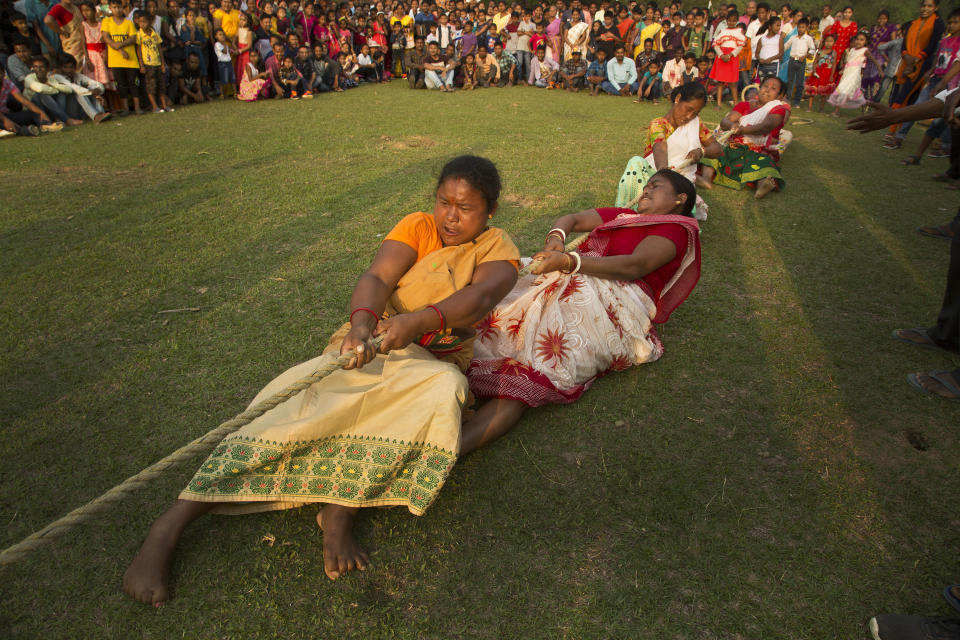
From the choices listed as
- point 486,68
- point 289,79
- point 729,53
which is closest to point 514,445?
point 289,79

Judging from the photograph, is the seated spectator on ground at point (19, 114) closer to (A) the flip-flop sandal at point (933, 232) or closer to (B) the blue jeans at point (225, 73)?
(B) the blue jeans at point (225, 73)

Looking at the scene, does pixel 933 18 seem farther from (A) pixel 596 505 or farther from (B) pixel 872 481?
(A) pixel 596 505

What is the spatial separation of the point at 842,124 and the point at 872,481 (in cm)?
1122

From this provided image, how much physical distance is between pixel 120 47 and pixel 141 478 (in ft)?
34.5

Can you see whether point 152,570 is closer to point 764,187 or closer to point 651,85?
point 764,187

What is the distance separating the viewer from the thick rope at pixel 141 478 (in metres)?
1.62

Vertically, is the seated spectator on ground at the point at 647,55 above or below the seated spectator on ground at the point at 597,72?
above

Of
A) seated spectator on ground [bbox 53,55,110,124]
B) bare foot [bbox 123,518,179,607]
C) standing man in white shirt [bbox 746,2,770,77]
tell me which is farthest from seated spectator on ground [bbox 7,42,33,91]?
standing man in white shirt [bbox 746,2,770,77]

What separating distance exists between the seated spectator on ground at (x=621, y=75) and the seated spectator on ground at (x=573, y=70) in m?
0.90

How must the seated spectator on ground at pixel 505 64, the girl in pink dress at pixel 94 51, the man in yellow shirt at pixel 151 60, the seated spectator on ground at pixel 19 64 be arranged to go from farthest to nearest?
the seated spectator on ground at pixel 505 64
the man in yellow shirt at pixel 151 60
the girl in pink dress at pixel 94 51
the seated spectator on ground at pixel 19 64

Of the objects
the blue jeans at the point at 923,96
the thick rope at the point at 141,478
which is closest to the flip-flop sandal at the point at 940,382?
the thick rope at the point at 141,478

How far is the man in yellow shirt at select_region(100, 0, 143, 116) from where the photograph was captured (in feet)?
30.8

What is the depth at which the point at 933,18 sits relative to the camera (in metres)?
9.18

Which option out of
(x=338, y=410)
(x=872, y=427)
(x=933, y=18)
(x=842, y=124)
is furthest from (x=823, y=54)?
(x=338, y=410)
